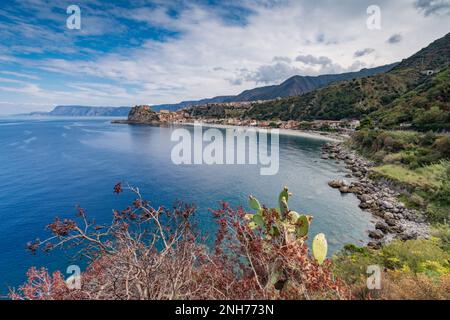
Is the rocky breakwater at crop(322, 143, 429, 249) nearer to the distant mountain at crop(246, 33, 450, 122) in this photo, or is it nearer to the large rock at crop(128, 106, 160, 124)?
the distant mountain at crop(246, 33, 450, 122)

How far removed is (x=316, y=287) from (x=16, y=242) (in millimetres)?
18178

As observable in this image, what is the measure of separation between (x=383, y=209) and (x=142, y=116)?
14779 cm

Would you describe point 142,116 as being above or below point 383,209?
above

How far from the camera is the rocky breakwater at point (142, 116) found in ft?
462

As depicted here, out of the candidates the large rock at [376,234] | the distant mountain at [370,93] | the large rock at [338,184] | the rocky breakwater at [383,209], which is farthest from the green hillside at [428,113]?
→ the distant mountain at [370,93]

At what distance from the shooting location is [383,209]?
18109 millimetres

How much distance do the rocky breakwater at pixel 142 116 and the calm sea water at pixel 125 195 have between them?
105 m

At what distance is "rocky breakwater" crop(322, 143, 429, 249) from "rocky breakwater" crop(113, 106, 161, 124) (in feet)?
421

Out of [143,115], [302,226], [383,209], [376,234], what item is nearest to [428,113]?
[383,209]

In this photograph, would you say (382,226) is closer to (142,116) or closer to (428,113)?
(428,113)

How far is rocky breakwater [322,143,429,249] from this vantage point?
47.2 ft

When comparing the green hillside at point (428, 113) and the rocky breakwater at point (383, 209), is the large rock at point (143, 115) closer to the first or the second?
the green hillside at point (428, 113)

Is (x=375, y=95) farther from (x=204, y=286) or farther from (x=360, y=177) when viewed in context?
(x=204, y=286)
